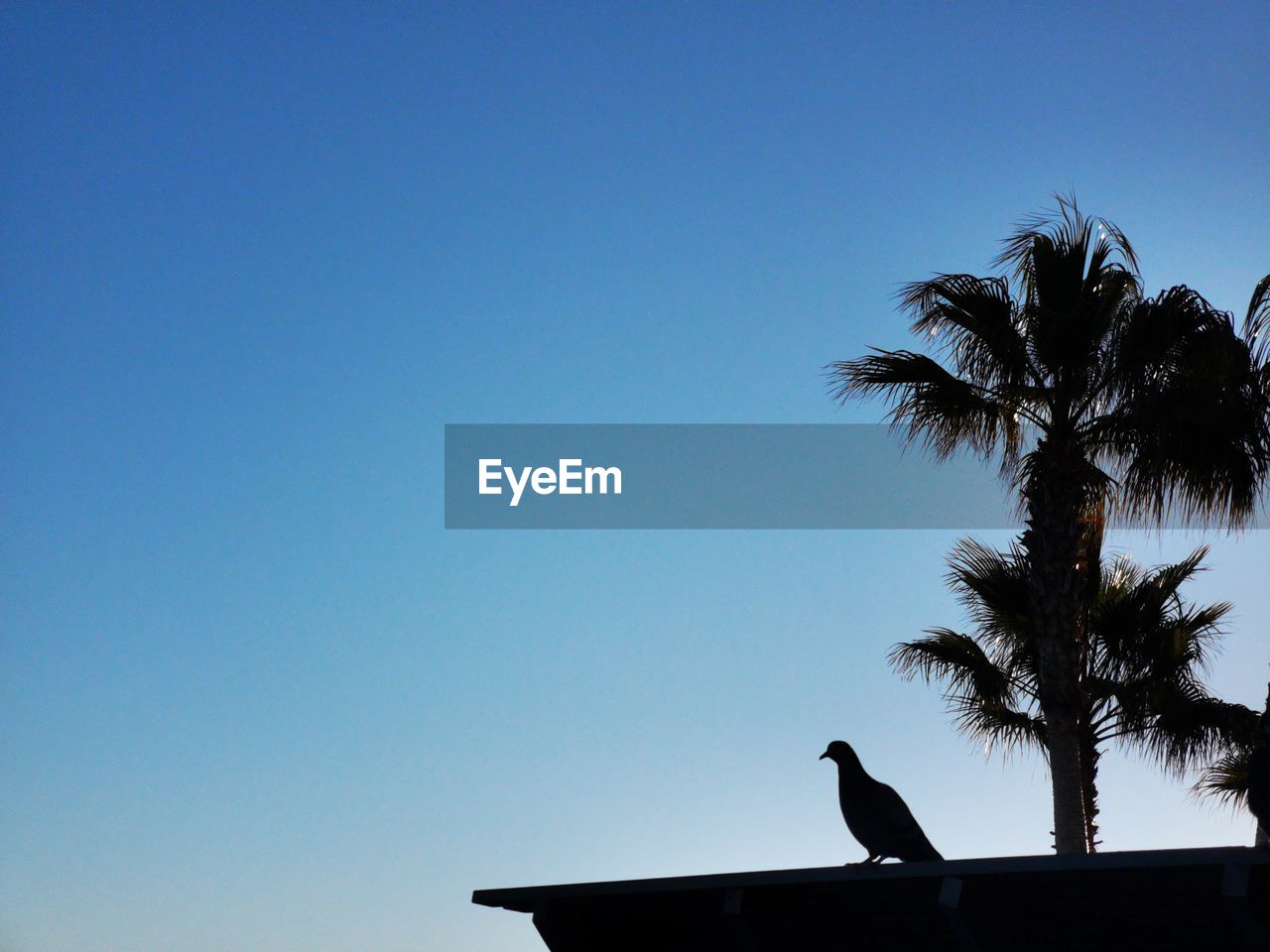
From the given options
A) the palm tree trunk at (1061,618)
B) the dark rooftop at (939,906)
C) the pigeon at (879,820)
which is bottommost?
the dark rooftop at (939,906)

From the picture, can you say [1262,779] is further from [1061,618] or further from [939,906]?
[1061,618]

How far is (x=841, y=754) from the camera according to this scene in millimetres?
6629

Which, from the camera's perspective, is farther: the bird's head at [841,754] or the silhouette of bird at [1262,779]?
the bird's head at [841,754]

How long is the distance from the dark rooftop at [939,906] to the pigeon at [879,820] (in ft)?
1.03

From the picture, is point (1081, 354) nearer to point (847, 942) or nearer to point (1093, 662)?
point (1093, 662)

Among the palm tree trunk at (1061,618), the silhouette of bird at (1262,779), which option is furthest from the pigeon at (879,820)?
the palm tree trunk at (1061,618)

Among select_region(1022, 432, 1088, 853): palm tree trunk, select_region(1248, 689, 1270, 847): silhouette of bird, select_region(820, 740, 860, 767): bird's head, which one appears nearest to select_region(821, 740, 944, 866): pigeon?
select_region(820, 740, 860, 767): bird's head

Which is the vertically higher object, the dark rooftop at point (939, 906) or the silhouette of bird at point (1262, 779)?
the silhouette of bird at point (1262, 779)

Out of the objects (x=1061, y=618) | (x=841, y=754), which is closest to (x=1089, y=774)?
(x=1061, y=618)

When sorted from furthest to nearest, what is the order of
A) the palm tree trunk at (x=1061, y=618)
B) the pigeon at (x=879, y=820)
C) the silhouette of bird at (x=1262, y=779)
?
1. the palm tree trunk at (x=1061, y=618)
2. the pigeon at (x=879, y=820)
3. the silhouette of bird at (x=1262, y=779)

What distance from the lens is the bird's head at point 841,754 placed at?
6539mm

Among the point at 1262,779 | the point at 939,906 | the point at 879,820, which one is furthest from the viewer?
the point at 879,820

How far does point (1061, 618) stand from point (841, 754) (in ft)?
16.4

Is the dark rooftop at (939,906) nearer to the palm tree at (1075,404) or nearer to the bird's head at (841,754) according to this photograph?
the bird's head at (841,754)
